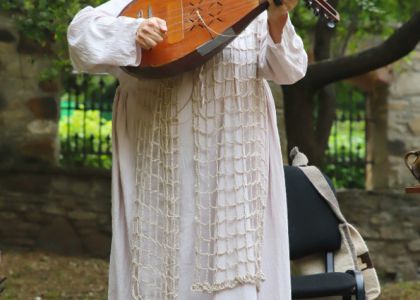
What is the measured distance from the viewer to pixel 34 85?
8.20 metres

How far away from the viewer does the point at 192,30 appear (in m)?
2.93

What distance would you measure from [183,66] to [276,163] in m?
0.40

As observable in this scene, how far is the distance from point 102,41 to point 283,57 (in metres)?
0.50

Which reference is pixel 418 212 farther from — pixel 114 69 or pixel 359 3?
pixel 114 69

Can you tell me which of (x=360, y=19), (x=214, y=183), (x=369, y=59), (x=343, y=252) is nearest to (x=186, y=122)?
(x=214, y=183)

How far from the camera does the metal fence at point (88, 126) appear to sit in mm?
8523

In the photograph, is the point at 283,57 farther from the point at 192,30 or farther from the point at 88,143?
the point at 88,143

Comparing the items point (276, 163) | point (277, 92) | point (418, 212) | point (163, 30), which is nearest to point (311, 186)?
point (276, 163)

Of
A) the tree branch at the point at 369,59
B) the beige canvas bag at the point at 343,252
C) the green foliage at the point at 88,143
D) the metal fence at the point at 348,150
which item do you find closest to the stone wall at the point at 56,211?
the green foliage at the point at 88,143

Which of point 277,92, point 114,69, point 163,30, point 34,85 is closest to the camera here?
point 163,30

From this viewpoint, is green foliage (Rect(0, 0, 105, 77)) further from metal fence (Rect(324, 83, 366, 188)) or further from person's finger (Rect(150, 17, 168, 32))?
metal fence (Rect(324, 83, 366, 188))

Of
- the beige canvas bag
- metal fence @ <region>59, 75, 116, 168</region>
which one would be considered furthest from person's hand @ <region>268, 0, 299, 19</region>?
metal fence @ <region>59, 75, 116, 168</region>

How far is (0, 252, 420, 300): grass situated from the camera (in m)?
6.73

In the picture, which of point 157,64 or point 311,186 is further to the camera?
point 311,186
